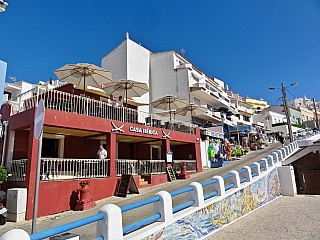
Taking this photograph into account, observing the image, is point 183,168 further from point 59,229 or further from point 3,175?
point 59,229

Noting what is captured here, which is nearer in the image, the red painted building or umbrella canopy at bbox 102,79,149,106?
the red painted building

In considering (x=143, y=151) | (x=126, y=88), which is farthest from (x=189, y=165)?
(x=126, y=88)

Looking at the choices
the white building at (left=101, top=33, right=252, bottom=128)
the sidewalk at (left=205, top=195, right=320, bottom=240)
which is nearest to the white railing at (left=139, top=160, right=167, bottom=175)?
the sidewalk at (left=205, top=195, right=320, bottom=240)

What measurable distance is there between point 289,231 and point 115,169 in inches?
A: 332

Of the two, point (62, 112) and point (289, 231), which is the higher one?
point (62, 112)

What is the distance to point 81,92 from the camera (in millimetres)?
16953

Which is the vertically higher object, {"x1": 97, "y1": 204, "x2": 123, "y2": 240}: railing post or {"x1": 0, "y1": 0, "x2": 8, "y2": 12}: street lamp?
{"x1": 0, "y1": 0, "x2": 8, "y2": 12}: street lamp

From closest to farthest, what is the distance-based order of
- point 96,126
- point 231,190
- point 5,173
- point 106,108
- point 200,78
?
point 231,190 < point 5,173 < point 96,126 < point 106,108 < point 200,78

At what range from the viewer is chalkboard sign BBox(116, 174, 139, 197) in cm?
1213

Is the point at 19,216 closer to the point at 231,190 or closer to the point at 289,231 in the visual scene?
the point at 231,190

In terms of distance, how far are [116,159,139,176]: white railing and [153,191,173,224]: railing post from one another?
7.91m

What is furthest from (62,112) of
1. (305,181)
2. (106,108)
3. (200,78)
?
(200,78)

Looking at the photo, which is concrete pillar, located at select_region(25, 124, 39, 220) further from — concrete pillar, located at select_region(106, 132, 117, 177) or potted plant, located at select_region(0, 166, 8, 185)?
concrete pillar, located at select_region(106, 132, 117, 177)

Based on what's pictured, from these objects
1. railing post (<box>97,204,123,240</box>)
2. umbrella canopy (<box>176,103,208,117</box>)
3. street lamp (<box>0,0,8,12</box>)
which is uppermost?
street lamp (<box>0,0,8,12</box>)
